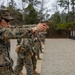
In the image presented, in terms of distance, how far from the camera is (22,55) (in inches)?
291

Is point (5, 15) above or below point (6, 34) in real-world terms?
above

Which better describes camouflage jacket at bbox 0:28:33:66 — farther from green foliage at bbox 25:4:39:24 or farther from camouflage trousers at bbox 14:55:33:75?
green foliage at bbox 25:4:39:24

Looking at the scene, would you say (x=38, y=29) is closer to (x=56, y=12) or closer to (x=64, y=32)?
(x=64, y=32)

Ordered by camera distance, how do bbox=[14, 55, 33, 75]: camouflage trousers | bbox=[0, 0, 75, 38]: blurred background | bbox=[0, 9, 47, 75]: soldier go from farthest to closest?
bbox=[0, 0, 75, 38]: blurred background < bbox=[14, 55, 33, 75]: camouflage trousers < bbox=[0, 9, 47, 75]: soldier

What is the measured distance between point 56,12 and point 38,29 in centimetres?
6876

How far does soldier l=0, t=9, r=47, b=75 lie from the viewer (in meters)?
3.64

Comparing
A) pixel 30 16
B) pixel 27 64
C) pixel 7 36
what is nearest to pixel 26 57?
pixel 27 64

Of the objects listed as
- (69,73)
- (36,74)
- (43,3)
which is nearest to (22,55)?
(36,74)

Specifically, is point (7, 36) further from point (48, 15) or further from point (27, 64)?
point (48, 15)

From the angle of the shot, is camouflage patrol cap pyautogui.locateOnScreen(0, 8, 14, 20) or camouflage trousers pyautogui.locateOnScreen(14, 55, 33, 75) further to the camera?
camouflage trousers pyautogui.locateOnScreen(14, 55, 33, 75)

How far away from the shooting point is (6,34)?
3.67 metres

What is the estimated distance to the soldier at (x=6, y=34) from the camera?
11.9ft

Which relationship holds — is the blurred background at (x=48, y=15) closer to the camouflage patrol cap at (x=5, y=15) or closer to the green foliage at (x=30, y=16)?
the green foliage at (x=30, y=16)

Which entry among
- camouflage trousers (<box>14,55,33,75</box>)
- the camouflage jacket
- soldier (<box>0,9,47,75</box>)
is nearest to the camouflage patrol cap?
soldier (<box>0,9,47,75</box>)
